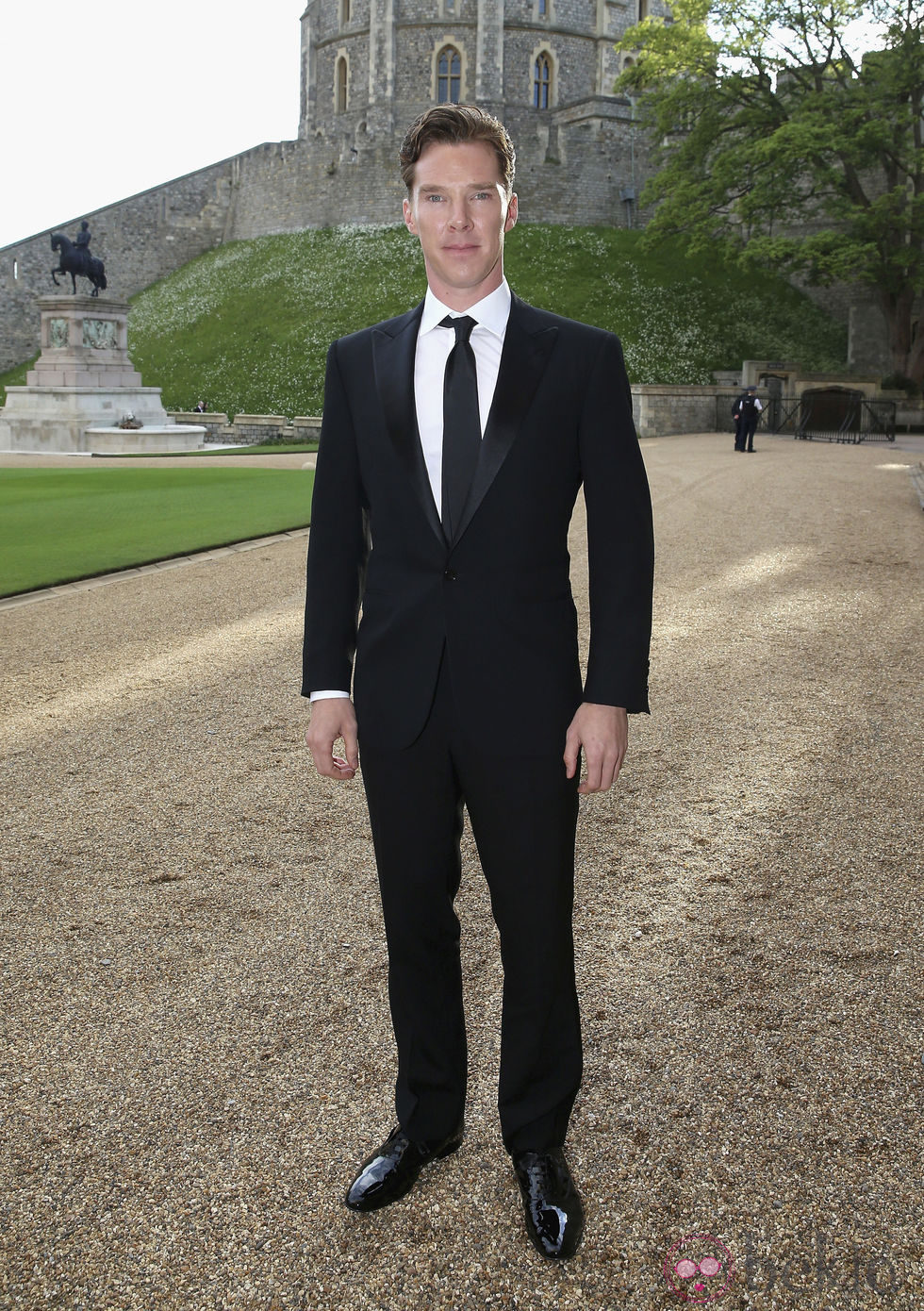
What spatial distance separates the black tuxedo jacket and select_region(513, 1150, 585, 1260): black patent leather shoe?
32.4 inches

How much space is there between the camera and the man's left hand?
2012 mm

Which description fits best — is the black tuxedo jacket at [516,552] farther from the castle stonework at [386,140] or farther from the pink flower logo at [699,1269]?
the castle stonework at [386,140]

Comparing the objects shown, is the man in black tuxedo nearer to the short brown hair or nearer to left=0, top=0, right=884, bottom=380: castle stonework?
the short brown hair

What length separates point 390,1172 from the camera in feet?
7.04

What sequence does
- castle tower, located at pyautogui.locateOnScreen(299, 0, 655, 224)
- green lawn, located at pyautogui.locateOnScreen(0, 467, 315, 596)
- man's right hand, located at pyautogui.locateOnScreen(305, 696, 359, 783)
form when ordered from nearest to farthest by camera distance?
man's right hand, located at pyautogui.locateOnScreen(305, 696, 359, 783), green lawn, located at pyautogui.locateOnScreen(0, 467, 315, 596), castle tower, located at pyautogui.locateOnScreen(299, 0, 655, 224)

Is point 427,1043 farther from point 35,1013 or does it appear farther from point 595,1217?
point 35,1013

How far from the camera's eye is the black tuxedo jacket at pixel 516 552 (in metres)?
1.99

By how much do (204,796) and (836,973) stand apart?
247 cm

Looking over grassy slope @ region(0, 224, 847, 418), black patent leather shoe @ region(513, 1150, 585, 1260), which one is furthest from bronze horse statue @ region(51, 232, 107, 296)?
black patent leather shoe @ region(513, 1150, 585, 1260)

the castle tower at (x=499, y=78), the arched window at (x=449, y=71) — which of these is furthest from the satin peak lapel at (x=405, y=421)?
the arched window at (x=449, y=71)

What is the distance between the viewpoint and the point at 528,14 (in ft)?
→ 154

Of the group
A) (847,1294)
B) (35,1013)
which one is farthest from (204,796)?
(847,1294)

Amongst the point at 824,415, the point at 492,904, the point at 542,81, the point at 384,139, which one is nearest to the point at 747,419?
the point at 824,415

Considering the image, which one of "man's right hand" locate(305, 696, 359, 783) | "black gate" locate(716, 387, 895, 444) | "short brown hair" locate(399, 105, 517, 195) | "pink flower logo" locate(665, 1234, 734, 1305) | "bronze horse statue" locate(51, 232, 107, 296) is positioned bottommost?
"pink flower logo" locate(665, 1234, 734, 1305)
